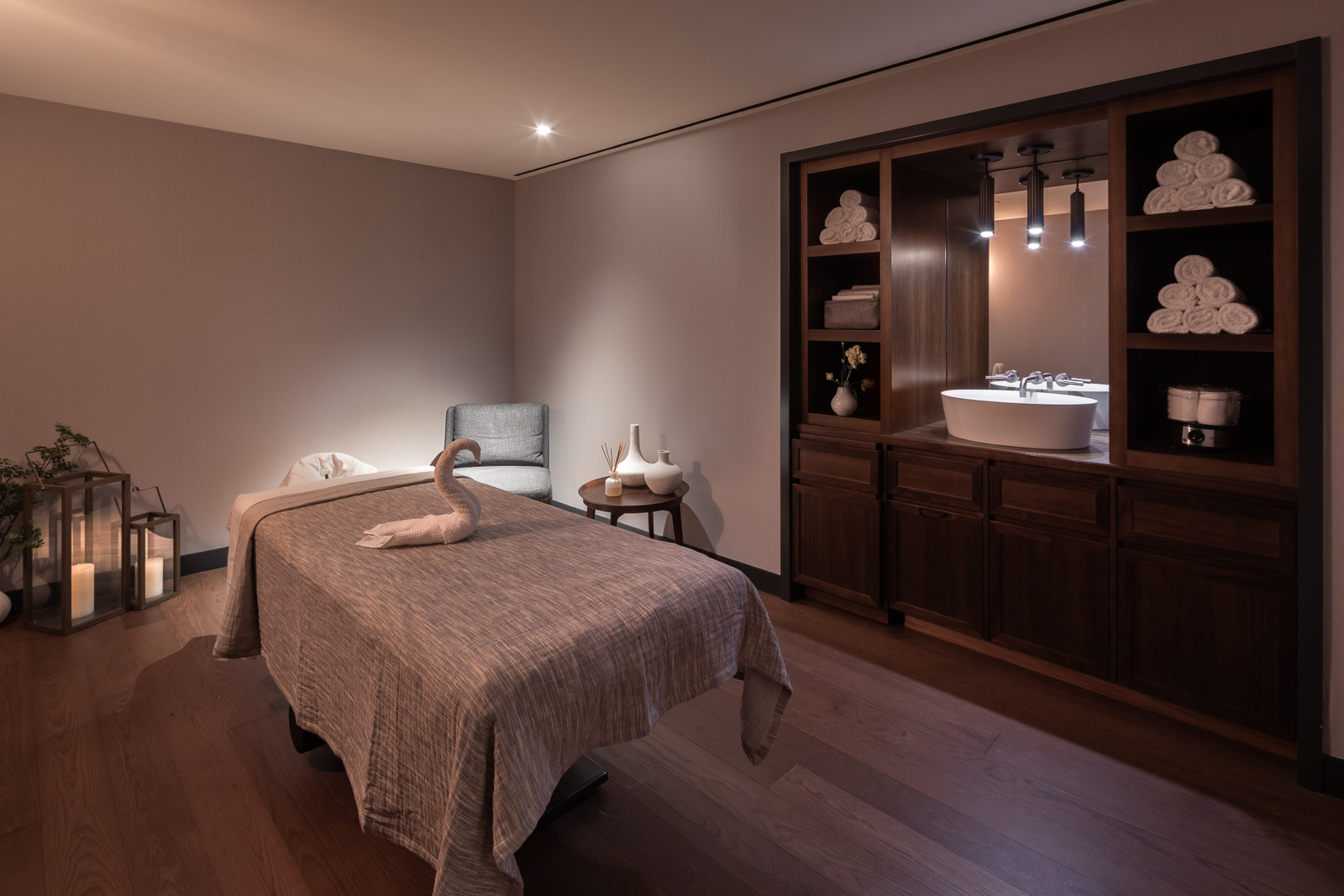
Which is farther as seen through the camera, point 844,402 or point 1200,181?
point 844,402

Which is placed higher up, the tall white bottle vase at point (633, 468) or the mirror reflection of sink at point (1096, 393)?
the mirror reflection of sink at point (1096, 393)

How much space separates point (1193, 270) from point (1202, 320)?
0.15 meters

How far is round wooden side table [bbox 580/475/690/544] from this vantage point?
3090 mm

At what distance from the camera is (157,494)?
11.0 feet

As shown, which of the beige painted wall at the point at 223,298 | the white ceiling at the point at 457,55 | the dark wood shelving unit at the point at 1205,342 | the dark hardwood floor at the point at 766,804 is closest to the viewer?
the dark hardwood floor at the point at 766,804

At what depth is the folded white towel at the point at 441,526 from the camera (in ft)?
6.10

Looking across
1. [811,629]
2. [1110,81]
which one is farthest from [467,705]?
[1110,81]

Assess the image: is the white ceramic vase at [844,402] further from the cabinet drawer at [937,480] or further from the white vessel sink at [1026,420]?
the white vessel sink at [1026,420]

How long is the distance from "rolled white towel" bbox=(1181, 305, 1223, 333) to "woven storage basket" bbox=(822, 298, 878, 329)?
1035 millimetres

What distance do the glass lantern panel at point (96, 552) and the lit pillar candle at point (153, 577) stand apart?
9 cm

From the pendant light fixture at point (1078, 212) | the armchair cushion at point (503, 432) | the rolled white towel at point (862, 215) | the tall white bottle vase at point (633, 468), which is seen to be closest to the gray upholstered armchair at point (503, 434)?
Result: the armchair cushion at point (503, 432)

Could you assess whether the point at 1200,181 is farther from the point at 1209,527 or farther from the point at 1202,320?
the point at 1209,527

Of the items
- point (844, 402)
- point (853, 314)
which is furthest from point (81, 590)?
point (853, 314)

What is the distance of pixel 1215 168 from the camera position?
195 centimetres
